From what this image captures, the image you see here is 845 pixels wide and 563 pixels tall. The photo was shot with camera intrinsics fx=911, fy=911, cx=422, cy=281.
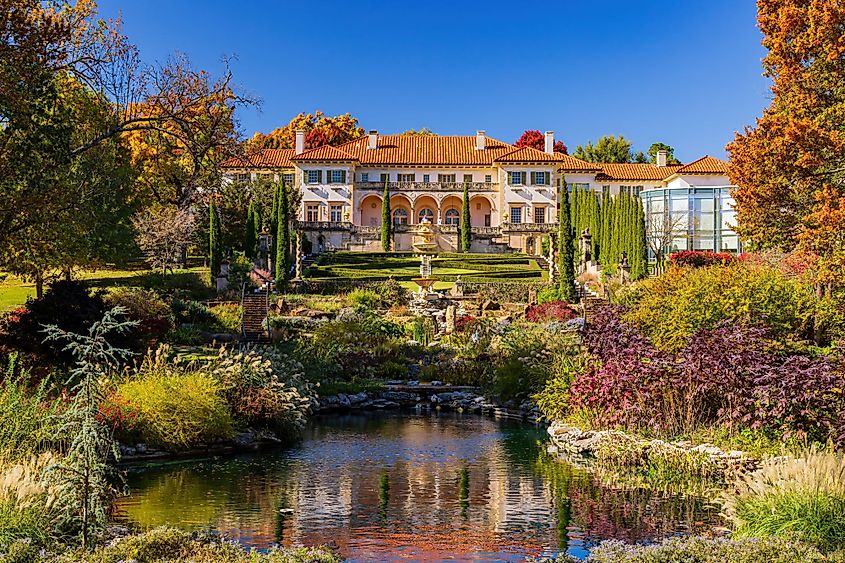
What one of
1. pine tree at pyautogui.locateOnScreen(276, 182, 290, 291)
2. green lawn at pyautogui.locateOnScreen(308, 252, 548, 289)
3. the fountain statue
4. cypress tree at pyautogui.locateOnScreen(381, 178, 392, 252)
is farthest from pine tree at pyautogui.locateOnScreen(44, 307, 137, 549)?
cypress tree at pyautogui.locateOnScreen(381, 178, 392, 252)

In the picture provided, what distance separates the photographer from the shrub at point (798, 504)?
7.31 metres

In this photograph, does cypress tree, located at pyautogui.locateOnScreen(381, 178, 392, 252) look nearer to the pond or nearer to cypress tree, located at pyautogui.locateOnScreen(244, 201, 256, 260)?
cypress tree, located at pyautogui.locateOnScreen(244, 201, 256, 260)

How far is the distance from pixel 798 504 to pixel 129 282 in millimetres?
30350

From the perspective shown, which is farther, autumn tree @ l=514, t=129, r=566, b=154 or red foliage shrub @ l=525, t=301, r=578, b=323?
autumn tree @ l=514, t=129, r=566, b=154

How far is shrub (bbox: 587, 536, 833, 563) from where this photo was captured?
20.9ft

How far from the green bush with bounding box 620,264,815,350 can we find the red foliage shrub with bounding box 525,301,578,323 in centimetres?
1229

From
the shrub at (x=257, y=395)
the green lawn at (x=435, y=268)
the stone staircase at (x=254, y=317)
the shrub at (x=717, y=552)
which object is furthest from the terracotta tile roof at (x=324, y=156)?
the shrub at (x=717, y=552)

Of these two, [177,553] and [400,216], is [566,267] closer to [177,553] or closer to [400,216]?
[177,553]

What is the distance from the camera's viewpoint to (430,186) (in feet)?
208

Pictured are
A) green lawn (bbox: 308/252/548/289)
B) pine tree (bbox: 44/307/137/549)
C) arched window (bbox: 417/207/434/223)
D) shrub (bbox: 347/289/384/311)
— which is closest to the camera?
pine tree (bbox: 44/307/137/549)

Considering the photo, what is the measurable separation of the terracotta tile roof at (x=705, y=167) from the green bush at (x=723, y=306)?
47.4 m

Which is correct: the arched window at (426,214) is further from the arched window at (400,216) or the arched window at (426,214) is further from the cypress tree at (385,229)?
the cypress tree at (385,229)

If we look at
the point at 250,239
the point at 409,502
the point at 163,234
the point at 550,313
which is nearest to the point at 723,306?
the point at 409,502

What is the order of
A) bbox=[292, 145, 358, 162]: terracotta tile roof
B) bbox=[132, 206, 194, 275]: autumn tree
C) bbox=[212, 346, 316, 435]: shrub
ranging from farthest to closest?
bbox=[292, 145, 358, 162]: terracotta tile roof → bbox=[132, 206, 194, 275]: autumn tree → bbox=[212, 346, 316, 435]: shrub
